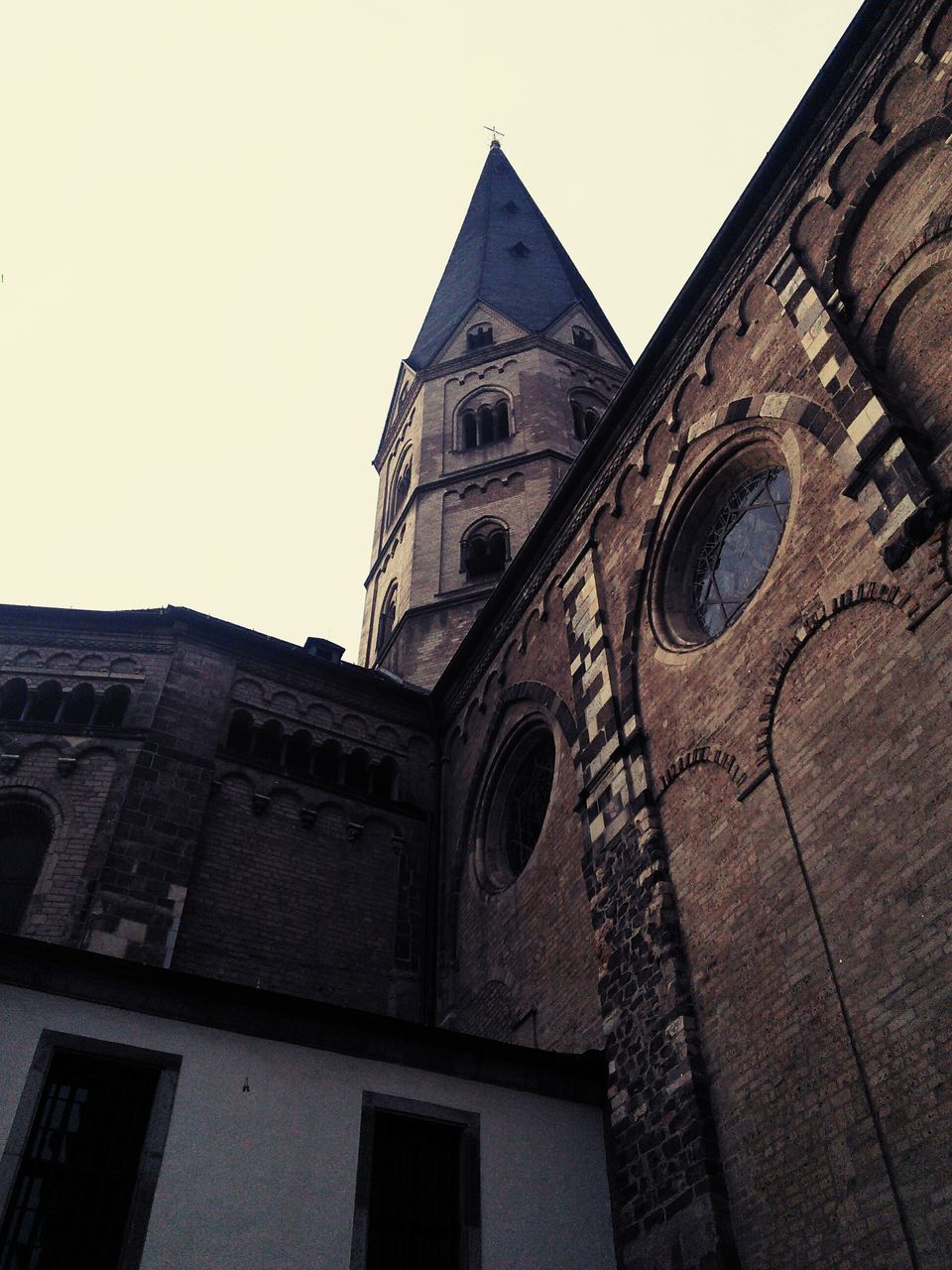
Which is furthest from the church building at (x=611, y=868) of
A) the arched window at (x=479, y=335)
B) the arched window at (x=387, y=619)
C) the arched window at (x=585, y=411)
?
the arched window at (x=479, y=335)

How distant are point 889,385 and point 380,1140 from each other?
7.37m

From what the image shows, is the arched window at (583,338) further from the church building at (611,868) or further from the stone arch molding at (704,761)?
the stone arch molding at (704,761)

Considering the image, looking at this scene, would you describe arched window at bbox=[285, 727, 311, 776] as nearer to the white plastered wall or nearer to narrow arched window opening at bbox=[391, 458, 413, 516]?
the white plastered wall

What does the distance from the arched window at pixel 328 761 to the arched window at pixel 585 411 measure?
11.7 meters

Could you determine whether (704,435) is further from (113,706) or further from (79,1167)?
(79,1167)

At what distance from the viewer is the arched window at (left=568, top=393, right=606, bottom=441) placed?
24.8 metres

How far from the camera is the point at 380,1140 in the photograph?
8562 mm

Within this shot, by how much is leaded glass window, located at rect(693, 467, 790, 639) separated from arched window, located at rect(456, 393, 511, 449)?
14.1 m

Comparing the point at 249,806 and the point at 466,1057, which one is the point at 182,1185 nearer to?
the point at 466,1057

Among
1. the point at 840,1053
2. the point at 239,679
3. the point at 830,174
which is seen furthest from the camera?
the point at 239,679

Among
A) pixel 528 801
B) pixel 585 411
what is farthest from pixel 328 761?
pixel 585 411

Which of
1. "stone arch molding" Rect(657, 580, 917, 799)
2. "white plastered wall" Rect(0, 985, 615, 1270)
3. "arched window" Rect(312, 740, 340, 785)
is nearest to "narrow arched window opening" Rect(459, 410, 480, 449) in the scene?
"arched window" Rect(312, 740, 340, 785)

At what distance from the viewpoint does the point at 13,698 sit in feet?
46.6

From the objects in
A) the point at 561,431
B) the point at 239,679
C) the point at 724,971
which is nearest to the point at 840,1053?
the point at 724,971
